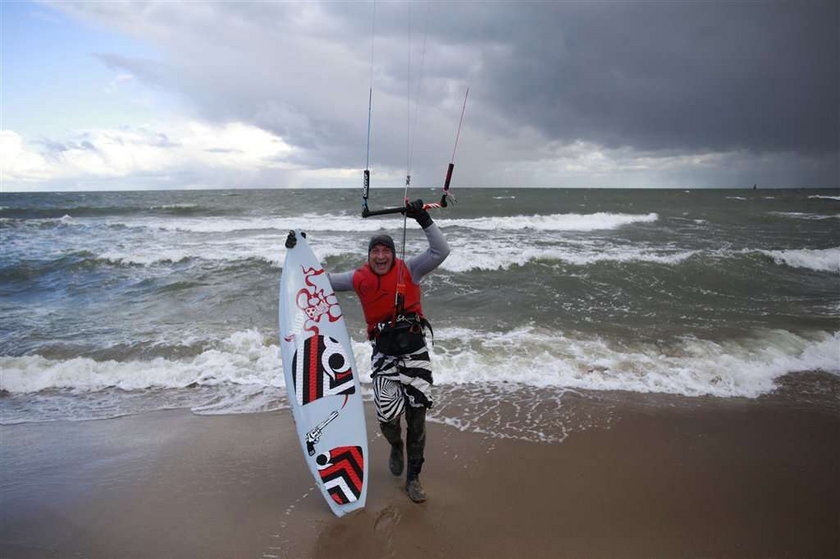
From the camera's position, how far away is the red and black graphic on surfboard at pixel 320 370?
3629mm

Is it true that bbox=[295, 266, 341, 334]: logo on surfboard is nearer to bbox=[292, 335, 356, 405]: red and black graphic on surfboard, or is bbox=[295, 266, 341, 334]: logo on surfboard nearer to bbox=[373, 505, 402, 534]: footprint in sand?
bbox=[292, 335, 356, 405]: red and black graphic on surfboard

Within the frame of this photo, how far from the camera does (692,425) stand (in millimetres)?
4492

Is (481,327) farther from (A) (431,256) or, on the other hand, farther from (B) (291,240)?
(A) (431,256)

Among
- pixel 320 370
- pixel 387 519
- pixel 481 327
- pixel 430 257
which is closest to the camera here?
pixel 387 519

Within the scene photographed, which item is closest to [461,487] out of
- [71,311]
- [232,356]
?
[232,356]

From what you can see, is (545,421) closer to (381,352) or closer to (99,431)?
(381,352)

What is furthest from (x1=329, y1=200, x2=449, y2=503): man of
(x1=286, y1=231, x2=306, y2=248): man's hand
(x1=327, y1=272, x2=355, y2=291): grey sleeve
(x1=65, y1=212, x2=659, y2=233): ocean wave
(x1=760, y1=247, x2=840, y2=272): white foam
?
(x1=65, y1=212, x2=659, y2=233): ocean wave

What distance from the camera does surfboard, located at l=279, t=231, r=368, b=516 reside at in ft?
10.9

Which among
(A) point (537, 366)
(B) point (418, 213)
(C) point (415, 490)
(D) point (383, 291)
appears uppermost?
(B) point (418, 213)

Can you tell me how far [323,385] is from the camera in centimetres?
366

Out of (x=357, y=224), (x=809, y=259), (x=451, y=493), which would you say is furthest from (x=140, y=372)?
(x=357, y=224)

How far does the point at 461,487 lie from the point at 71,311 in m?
9.51

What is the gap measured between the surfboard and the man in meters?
0.37

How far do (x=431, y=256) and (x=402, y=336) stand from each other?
630 mm
